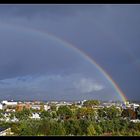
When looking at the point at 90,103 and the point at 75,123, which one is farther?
the point at 90,103

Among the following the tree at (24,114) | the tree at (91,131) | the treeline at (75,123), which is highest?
the tree at (24,114)

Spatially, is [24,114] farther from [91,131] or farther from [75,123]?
[91,131]

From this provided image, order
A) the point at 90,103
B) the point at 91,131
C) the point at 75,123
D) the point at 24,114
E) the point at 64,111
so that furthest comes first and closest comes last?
the point at 90,103 < the point at 64,111 < the point at 24,114 < the point at 75,123 < the point at 91,131

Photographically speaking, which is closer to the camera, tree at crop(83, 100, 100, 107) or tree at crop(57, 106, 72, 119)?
tree at crop(57, 106, 72, 119)

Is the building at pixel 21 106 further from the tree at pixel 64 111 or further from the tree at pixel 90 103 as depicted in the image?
the tree at pixel 90 103

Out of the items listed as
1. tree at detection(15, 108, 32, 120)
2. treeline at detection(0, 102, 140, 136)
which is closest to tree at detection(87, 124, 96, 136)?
treeline at detection(0, 102, 140, 136)

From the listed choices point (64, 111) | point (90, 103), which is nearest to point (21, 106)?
point (64, 111)

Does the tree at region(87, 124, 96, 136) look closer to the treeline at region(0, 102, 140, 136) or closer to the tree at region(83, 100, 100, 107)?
the treeline at region(0, 102, 140, 136)

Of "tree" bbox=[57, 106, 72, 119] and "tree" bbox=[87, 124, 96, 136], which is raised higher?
"tree" bbox=[57, 106, 72, 119]

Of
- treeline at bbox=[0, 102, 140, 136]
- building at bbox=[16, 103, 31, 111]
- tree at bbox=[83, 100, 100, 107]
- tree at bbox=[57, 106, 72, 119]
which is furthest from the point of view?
tree at bbox=[83, 100, 100, 107]

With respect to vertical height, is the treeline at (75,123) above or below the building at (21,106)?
below

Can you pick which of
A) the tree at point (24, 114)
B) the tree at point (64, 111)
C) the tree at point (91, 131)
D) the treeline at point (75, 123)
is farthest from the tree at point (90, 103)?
the tree at point (91, 131)
